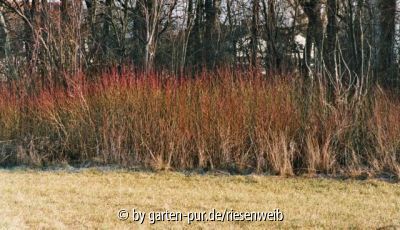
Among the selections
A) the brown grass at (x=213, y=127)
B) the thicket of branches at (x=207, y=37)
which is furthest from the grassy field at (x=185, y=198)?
the thicket of branches at (x=207, y=37)

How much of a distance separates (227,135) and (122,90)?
2465mm

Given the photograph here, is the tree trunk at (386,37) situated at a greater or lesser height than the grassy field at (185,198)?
greater

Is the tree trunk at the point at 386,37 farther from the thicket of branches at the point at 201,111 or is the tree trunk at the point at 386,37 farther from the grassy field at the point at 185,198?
the grassy field at the point at 185,198

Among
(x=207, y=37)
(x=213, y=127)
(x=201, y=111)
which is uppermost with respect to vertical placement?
(x=207, y=37)

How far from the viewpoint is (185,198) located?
21.4 ft

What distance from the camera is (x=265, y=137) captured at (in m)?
8.91

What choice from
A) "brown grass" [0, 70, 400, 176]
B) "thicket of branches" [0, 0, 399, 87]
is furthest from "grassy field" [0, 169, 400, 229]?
"thicket of branches" [0, 0, 399, 87]

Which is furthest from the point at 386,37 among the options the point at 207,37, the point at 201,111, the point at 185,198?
the point at 185,198

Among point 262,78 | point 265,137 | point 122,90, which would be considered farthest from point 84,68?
point 265,137

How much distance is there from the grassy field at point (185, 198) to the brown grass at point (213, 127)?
759 mm

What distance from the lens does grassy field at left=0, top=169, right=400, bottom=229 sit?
17.8 ft

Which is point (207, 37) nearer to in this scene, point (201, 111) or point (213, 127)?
point (201, 111)

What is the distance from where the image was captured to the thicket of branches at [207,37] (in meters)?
11.6

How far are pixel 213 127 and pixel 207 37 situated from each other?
9671 millimetres
